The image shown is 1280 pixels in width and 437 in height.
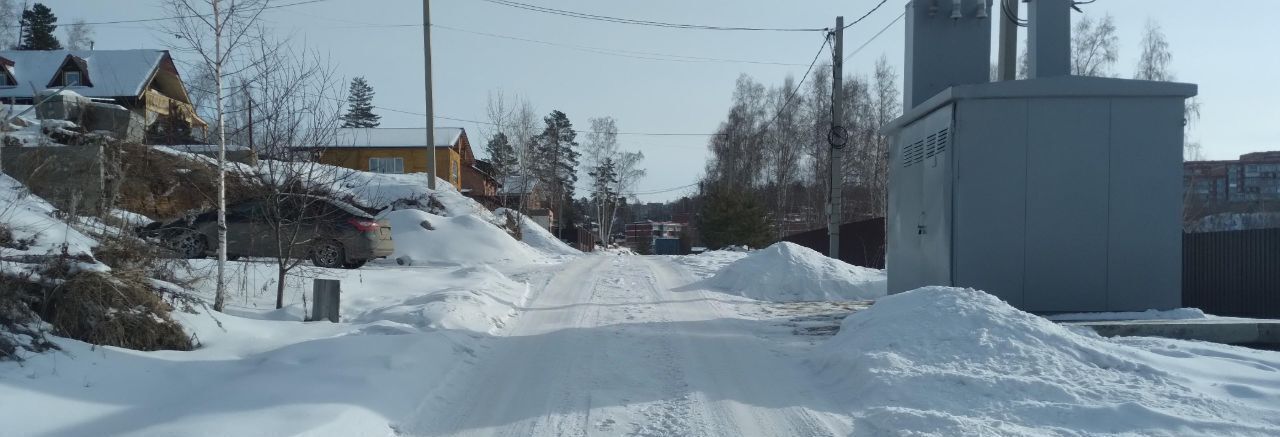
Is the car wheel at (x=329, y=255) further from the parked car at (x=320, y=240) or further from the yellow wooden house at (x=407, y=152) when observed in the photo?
the yellow wooden house at (x=407, y=152)

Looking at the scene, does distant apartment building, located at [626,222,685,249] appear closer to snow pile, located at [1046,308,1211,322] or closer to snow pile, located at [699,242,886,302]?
snow pile, located at [699,242,886,302]

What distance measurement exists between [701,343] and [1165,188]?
6.11 meters

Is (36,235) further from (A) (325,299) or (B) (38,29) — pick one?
(B) (38,29)

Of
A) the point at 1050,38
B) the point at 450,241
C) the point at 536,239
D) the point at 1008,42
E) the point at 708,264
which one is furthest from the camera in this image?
the point at 536,239

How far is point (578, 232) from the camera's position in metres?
52.8

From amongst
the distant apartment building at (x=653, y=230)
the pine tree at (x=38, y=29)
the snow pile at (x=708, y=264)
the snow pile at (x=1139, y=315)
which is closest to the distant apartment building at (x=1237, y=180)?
the snow pile at (x=708, y=264)

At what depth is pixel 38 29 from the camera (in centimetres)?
5034

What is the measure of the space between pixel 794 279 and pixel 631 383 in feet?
29.2

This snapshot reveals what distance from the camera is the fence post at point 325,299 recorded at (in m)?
9.14

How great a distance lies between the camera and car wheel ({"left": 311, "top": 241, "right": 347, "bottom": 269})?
52.3 feet

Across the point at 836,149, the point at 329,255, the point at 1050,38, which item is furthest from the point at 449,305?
the point at 836,149

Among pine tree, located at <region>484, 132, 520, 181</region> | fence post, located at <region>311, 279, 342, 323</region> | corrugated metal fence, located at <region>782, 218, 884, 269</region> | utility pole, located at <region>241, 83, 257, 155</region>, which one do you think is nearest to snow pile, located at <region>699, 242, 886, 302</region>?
fence post, located at <region>311, 279, 342, 323</region>

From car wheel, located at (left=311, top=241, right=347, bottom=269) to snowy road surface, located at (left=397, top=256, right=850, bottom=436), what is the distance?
646cm

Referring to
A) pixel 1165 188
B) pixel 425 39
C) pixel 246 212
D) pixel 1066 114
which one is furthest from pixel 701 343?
pixel 425 39
